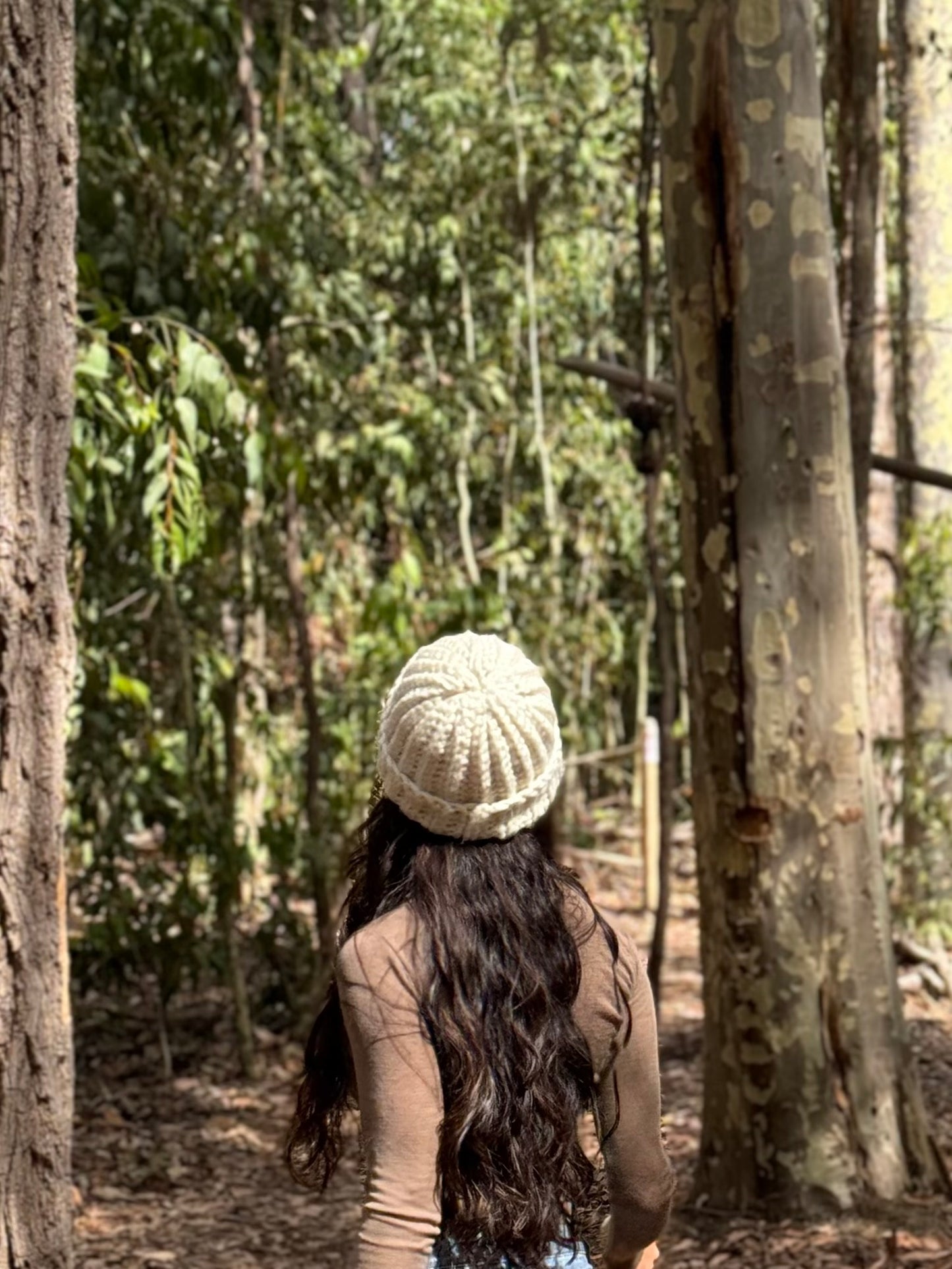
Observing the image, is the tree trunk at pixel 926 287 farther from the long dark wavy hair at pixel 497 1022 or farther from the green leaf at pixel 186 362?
the long dark wavy hair at pixel 497 1022

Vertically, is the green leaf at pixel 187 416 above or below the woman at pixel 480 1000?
above

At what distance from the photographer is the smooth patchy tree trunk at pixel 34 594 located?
323 cm

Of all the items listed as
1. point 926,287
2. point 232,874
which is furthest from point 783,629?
point 926,287

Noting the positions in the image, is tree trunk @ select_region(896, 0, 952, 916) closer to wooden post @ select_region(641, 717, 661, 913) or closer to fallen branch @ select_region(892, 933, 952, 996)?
fallen branch @ select_region(892, 933, 952, 996)

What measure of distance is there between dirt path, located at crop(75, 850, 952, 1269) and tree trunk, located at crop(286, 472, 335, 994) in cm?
65

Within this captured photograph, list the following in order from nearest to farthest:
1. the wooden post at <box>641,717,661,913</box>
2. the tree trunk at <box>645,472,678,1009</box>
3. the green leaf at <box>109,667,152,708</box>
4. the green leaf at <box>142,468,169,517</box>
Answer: the green leaf at <box>142,468,169,517</box> < the tree trunk at <box>645,472,678,1009</box> < the green leaf at <box>109,667,152,708</box> < the wooden post at <box>641,717,661,913</box>

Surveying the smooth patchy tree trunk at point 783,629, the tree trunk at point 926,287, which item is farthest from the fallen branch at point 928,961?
the smooth patchy tree trunk at point 783,629

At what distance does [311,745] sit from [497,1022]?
16.2 feet

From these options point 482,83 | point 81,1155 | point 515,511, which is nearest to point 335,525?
point 515,511

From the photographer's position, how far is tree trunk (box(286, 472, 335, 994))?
22.7 feet

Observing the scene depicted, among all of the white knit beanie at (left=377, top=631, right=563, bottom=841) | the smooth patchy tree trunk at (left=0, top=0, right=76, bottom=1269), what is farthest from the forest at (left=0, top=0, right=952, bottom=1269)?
the white knit beanie at (left=377, top=631, right=563, bottom=841)

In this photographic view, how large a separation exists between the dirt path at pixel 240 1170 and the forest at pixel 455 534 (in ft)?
0.07

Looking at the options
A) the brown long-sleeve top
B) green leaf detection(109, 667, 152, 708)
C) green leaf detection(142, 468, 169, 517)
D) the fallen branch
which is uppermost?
green leaf detection(142, 468, 169, 517)

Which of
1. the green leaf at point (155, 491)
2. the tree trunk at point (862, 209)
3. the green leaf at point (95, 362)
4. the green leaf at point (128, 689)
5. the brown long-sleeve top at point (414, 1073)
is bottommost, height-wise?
the brown long-sleeve top at point (414, 1073)
